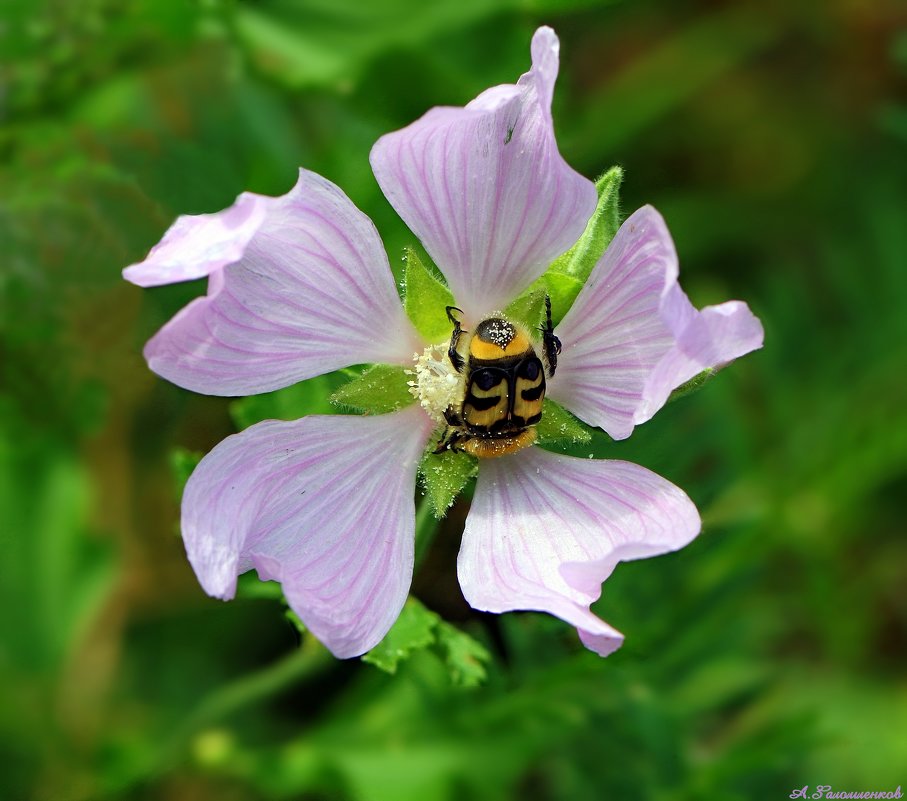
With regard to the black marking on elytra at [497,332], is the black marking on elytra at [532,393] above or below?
below

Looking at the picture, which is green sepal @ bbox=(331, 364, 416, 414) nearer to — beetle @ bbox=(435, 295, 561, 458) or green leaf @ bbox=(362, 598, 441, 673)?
beetle @ bbox=(435, 295, 561, 458)

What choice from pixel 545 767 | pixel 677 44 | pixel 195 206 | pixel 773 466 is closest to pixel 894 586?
pixel 773 466

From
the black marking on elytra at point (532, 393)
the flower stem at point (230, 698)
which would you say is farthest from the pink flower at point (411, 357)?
the flower stem at point (230, 698)

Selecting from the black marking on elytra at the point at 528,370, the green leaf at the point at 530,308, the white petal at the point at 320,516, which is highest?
the green leaf at the point at 530,308

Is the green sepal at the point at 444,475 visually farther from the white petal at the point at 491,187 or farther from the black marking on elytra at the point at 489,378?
the white petal at the point at 491,187

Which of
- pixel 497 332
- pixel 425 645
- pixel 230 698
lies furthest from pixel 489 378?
pixel 230 698

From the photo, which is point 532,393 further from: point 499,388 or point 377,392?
point 377,392
